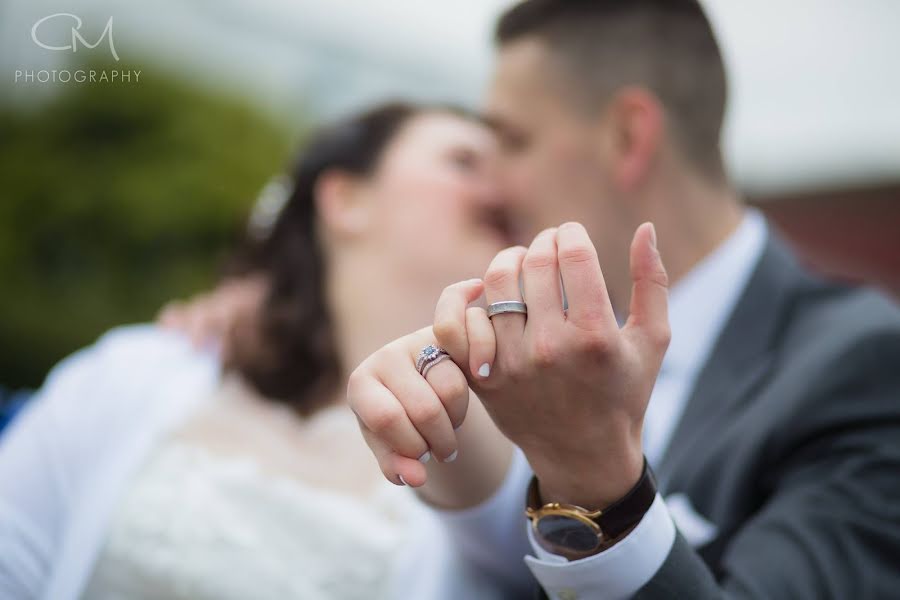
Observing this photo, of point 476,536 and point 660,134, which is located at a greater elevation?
point 660,134

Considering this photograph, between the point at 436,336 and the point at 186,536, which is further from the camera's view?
the point at 186,536

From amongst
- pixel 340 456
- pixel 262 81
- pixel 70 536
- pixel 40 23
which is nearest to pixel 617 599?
pixel 340 456

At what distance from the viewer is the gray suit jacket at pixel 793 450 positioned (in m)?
1.31

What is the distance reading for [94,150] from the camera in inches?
417

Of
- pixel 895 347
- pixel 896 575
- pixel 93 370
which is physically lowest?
pixel 93 370

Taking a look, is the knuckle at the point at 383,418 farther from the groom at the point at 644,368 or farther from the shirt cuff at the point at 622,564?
the shirt cuff at the point at 622,564

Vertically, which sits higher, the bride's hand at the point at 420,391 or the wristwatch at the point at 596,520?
the bride's hand at the point at 420,391

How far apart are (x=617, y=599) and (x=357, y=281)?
1510 mm

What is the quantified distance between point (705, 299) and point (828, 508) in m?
0.73

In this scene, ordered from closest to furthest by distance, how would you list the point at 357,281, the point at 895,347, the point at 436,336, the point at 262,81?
1. the point at 436,336
2. the point at 895,347
3. the point at 357,281
4. the point at 262,81

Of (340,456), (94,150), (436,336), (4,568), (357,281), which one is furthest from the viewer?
(94,150)

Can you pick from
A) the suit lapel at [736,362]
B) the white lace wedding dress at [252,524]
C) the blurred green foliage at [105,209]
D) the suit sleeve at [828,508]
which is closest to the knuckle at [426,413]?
the suit sleeve at [828,508]

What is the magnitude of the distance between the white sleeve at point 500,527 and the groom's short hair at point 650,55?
1.23 metres

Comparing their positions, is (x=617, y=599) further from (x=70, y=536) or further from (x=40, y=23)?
(x=40, y=23)
